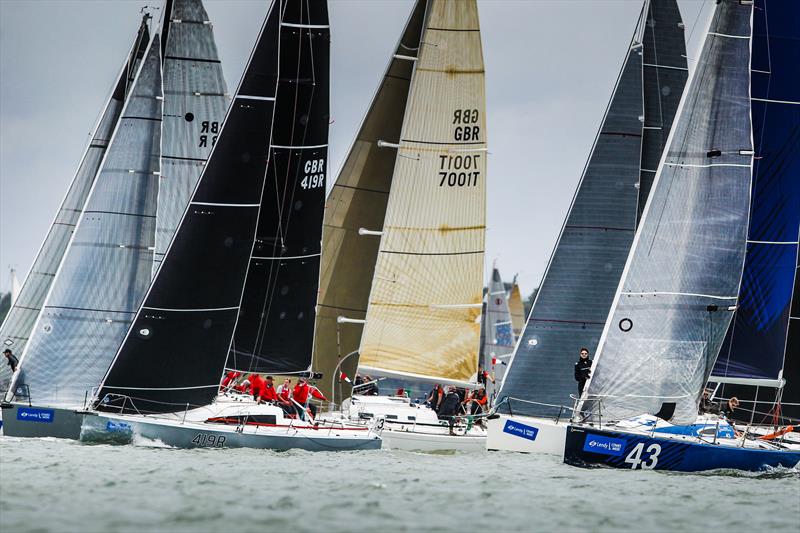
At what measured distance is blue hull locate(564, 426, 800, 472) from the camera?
843 inches

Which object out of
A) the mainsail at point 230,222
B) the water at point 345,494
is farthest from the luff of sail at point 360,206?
the water at point 345,494

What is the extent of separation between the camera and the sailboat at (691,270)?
22.8m

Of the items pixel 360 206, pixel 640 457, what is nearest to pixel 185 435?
pixel 640 457

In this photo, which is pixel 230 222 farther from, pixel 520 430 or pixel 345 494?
pixel 345 494

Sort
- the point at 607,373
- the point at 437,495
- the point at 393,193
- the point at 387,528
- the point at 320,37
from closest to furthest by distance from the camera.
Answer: the point at 387,528
the point at 437,495
the point at 607,373
the point at 320,37
the point at 393,193

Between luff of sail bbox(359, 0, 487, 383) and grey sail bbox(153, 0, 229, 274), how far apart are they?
441 cm

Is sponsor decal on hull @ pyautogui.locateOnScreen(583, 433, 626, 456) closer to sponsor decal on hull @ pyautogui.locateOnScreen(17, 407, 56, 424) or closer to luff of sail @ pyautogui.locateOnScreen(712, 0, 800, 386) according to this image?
luff of sail @ pyautogui.locateOnScreen(712, 0, 800, 386)

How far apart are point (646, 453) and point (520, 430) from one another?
2.97 metres

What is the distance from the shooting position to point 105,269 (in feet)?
82.7

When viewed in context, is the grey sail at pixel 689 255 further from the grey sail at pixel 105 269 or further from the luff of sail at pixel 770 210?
the grey sail at pixel 105 269

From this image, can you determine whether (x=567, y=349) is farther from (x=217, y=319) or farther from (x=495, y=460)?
(x=217, y=319)

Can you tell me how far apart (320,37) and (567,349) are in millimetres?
7763

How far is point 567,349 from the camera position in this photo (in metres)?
26.6

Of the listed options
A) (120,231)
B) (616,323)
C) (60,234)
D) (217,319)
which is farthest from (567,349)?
(60,234)
